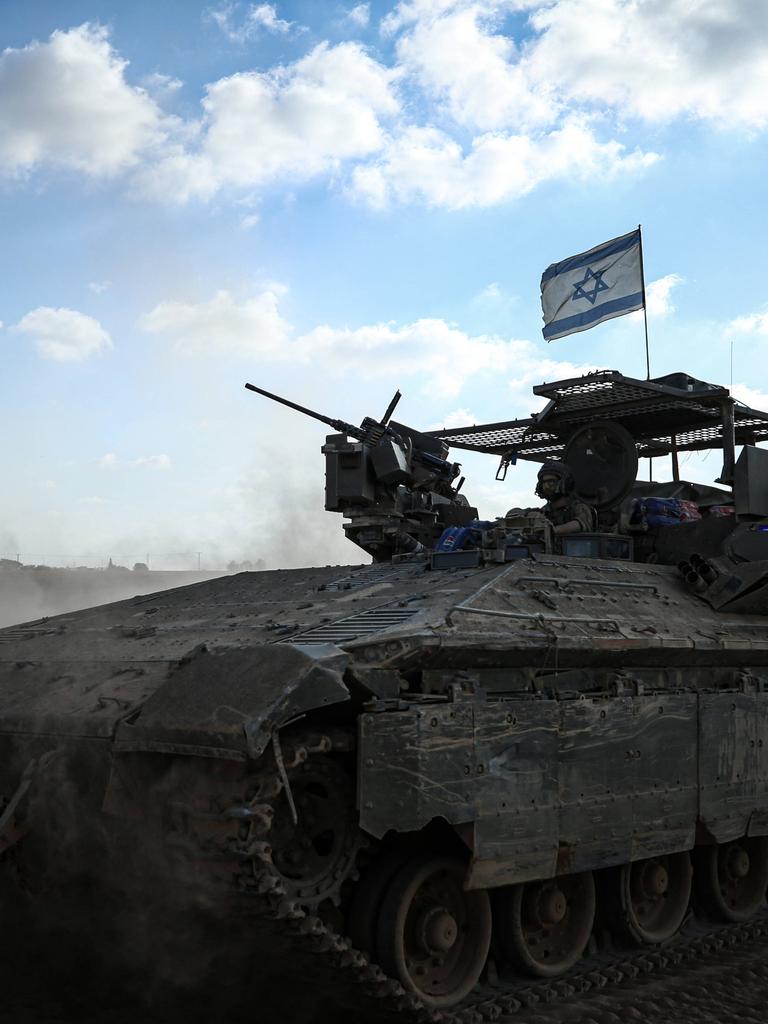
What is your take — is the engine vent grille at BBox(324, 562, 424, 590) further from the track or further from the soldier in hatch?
the track

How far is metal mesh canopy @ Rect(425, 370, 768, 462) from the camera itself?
1195 cm

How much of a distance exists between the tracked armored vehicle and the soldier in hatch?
2.39 feet

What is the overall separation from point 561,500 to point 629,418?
258cm

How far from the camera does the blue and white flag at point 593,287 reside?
49.9 ft

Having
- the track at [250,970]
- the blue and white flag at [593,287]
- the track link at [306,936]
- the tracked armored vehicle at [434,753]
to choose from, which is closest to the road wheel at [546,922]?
the tracked armored vehicle at [434,753]

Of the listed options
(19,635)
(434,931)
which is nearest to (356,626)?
(434,931)

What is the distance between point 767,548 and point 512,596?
312cm

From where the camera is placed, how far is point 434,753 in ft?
21.3

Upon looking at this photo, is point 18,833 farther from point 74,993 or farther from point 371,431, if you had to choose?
point 371,431

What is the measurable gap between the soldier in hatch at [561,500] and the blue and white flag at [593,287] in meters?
5.00

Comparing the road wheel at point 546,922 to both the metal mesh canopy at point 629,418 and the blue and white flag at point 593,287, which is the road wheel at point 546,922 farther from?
the blue and white flag at point 593,287

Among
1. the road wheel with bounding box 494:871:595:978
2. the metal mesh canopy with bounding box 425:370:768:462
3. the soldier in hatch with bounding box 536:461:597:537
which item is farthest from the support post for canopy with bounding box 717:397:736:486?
the road wheel with bounding box 494:871:595:978

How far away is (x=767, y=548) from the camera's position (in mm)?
9727

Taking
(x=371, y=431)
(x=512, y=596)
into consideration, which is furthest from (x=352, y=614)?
(x=371, y=431)
